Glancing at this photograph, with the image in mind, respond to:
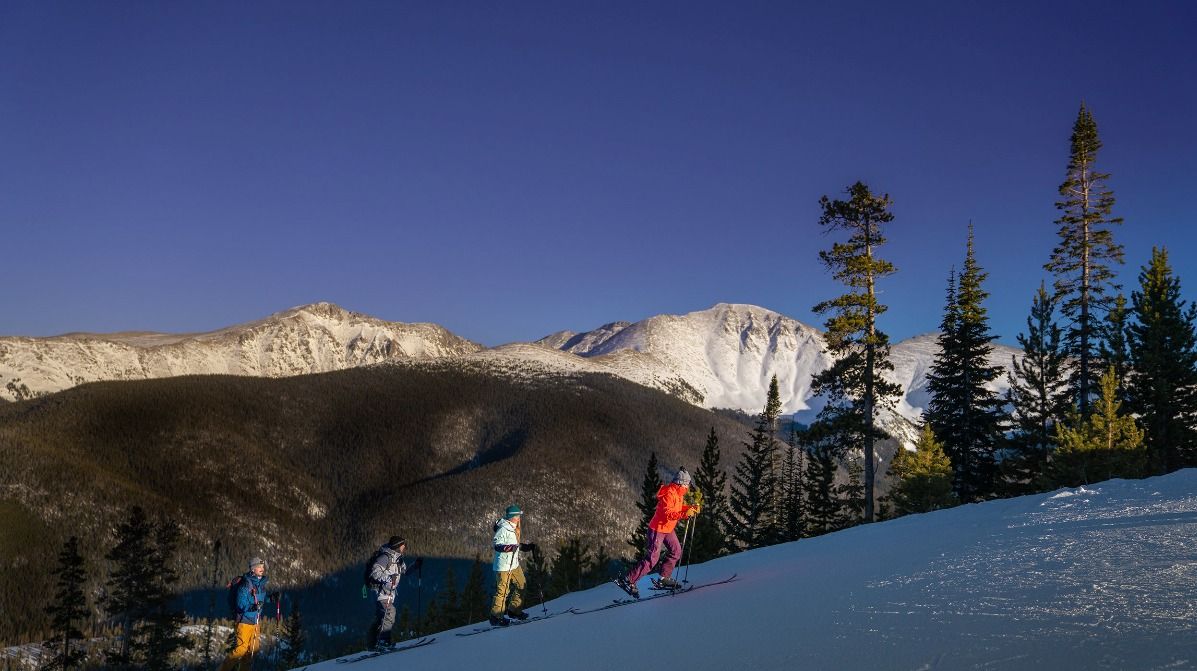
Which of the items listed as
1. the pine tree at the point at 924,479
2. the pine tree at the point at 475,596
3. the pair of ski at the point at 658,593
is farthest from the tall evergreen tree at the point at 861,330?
the pine tree at the point at 475,596

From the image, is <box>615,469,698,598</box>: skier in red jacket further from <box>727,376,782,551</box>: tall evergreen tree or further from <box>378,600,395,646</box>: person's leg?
<box>727,376,782,551</box>: tall evergreen tree

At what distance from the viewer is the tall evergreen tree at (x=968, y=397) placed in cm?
3638

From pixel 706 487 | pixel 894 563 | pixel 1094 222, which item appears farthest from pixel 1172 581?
pixel 706 487

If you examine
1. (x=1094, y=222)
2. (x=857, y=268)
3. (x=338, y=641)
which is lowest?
(x=338, y=641)

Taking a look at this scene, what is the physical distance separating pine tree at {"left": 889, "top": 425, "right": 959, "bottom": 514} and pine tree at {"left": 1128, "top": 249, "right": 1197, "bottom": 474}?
28.2ft

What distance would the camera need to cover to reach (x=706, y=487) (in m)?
55.8

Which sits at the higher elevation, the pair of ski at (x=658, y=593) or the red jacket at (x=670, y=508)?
the red jacket at (x=670, y=508)

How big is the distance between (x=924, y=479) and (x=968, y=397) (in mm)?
8549

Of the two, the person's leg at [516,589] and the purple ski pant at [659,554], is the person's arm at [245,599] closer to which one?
the person's leg at [516,589]

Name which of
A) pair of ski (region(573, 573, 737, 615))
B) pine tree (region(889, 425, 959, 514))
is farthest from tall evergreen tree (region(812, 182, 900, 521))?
pair of ski (region(573, 573, 737, 615))

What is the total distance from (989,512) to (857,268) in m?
17.0

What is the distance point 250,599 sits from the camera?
45.0ft

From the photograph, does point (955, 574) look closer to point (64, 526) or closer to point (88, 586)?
point (88, 586)

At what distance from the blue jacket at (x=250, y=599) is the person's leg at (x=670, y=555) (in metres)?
8.21
